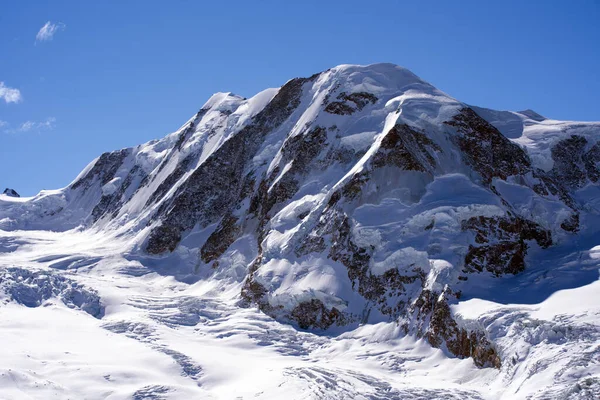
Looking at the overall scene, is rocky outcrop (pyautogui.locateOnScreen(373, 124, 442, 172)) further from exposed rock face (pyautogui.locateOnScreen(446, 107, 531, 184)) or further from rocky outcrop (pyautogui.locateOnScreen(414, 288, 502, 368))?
rocky outcrop (pyautogui.locateOnScreen(414, 288, 502, 368))

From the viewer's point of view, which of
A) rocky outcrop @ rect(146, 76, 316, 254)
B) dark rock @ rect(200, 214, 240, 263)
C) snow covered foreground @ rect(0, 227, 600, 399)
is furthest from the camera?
rocky outcrop @ rect(146, 76, 316, 254)

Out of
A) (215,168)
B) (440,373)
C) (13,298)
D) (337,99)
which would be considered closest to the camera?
(440,373)

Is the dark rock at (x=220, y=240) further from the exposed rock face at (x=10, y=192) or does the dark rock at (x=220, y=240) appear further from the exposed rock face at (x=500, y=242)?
the exposed rock face at (x=10, y=192)

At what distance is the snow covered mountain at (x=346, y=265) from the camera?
88.2 feet

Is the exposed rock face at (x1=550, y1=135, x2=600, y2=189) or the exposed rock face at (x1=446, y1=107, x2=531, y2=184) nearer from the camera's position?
the exposed rock face at (x1=446, y1=107, x2=531, y2=184)

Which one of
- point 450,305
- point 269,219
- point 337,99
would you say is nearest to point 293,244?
point 269,219

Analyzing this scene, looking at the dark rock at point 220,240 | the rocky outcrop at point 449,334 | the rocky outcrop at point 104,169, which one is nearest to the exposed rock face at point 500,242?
the rocky outcrop at point 449,334

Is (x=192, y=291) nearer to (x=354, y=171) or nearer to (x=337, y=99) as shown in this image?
Result: (x=354, y=171)

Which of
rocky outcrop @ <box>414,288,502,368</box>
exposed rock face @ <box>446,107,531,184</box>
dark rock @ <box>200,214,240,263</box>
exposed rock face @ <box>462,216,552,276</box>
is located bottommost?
rocky outcrop @ <box>414,288,502,368</box>

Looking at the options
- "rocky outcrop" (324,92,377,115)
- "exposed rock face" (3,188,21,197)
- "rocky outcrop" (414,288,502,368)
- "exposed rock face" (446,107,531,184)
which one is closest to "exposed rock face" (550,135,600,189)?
"exposed rock face" (446,107,531,184)

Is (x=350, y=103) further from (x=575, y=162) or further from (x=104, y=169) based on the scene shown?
(x=104, y=169)

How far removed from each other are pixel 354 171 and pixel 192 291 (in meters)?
15.5

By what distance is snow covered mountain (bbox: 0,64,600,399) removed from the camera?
88.2ft

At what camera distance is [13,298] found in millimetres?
40281
